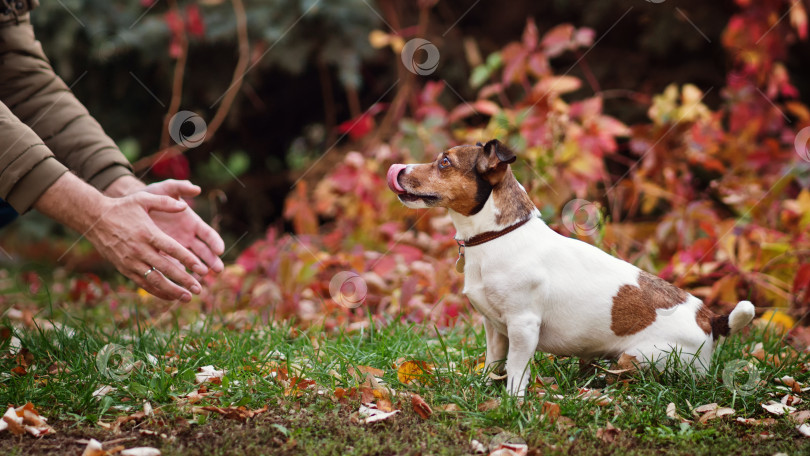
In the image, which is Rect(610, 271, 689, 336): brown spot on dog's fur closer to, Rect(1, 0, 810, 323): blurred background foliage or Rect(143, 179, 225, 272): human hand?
Rect(1, 0, 810, 323): blurred background foliage

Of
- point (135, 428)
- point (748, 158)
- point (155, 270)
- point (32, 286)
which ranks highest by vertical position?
point (748, 158)

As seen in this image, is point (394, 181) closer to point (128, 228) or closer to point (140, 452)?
point (128, 228)

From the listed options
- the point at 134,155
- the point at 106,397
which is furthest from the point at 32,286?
the point at 106,397

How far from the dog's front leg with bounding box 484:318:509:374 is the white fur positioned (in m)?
0.07

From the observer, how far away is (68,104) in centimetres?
297

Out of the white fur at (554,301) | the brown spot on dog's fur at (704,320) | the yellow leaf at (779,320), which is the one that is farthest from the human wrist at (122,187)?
the yellow leaf at (779,320)

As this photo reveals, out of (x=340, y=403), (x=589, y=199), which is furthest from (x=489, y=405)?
(x=589, y=199)

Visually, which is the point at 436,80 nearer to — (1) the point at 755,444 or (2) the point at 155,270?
(2) the point at 155,270

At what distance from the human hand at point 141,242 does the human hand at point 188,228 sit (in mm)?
219

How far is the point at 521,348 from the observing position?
2.14 metres

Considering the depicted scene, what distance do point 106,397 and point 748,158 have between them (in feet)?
12.2

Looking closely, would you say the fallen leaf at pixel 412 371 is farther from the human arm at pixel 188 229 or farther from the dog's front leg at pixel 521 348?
the human arm at pixel 188 229

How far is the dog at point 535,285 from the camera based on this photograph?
2143 millimetres

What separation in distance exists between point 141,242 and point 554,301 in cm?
134
